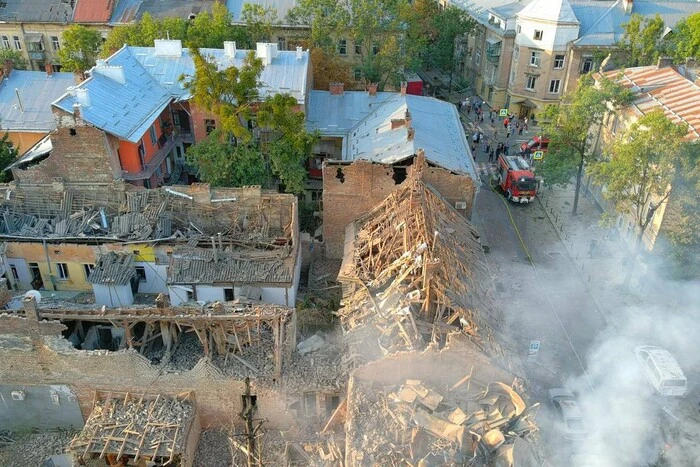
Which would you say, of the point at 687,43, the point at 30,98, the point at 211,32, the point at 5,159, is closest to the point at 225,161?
Result: the point at 5,159

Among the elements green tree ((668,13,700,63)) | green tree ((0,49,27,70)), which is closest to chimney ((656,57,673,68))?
green tree ((668,13,700,63))

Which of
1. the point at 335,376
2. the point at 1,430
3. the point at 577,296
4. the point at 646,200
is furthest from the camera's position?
the point at 577,296

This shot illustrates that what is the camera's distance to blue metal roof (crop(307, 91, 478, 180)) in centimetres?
3089

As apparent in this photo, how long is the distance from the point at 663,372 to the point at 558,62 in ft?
105

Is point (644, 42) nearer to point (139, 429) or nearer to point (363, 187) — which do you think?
point (363, 187)

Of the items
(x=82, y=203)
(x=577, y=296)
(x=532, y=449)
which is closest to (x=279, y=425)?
(x=532, y=449)

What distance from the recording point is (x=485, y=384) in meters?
19.5

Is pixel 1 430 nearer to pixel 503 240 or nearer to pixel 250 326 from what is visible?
pixel 250 326

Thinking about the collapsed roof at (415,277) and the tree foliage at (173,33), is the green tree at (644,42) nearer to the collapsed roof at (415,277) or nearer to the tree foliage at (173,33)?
the collapsed roof at (415,277)

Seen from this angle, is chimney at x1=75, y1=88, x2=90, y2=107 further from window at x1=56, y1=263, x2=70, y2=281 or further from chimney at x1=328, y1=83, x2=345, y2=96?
chimney at x1=328, y1=83, x2=345, y2=96

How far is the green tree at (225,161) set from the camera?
32281 millimetres

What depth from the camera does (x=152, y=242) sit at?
1107 inches

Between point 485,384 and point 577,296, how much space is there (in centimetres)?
1419

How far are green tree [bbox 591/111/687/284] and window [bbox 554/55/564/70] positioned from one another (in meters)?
22.1
